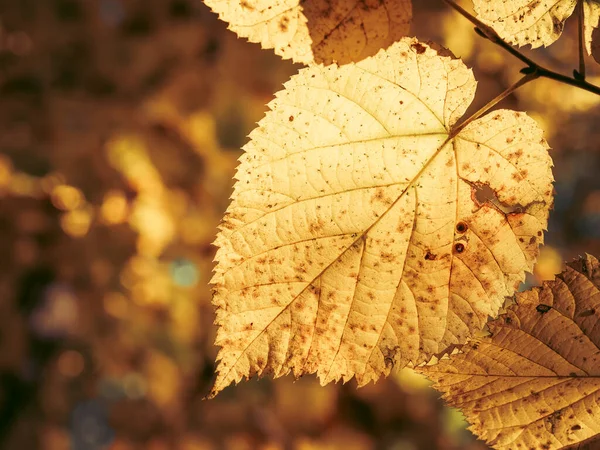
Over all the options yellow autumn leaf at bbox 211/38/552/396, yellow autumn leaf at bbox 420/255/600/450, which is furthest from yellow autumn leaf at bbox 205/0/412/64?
yellow autumn leaf at bbox 420/255/600/450

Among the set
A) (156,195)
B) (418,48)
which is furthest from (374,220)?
(156,195)

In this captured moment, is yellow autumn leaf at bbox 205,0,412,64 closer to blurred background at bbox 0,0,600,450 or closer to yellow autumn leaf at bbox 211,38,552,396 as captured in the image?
yellow autumn leaf at bbox 211,38,552,396

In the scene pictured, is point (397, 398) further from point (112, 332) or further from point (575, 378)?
point (575, 378)

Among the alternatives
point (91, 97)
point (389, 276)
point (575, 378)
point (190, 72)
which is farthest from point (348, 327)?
point (91, 97)

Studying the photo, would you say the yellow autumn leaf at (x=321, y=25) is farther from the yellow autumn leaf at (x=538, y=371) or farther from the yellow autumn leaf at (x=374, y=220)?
the yellow autumn leaf at (x=538, y=371)

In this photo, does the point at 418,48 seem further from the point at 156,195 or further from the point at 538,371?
the point at 156,195

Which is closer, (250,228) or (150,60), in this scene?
(250,228)
